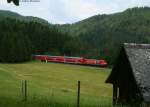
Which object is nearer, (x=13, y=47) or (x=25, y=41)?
(x=13, y=47)

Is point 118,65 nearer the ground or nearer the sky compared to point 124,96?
nearer the sky

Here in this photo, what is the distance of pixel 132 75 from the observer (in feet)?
76.2

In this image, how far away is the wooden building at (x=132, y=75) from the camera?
2057cm

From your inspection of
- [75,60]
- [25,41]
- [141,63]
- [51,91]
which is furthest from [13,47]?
[141,63]

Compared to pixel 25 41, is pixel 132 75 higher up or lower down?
higher up

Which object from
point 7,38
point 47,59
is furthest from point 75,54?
point 7,38

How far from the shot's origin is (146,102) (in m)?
19.8

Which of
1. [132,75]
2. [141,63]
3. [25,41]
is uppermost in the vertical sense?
[141,63]

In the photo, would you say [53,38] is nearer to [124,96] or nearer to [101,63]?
[101,63]

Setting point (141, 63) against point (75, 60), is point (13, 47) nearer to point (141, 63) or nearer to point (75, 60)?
point (75, 60)

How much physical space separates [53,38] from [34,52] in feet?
52.0

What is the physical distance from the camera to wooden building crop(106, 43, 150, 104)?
67.5 ft

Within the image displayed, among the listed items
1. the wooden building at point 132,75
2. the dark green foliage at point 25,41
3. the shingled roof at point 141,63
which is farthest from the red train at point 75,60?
the shingled roof at point 141,63

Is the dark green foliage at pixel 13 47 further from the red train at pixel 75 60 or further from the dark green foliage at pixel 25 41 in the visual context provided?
the red train at pixel 75 60
